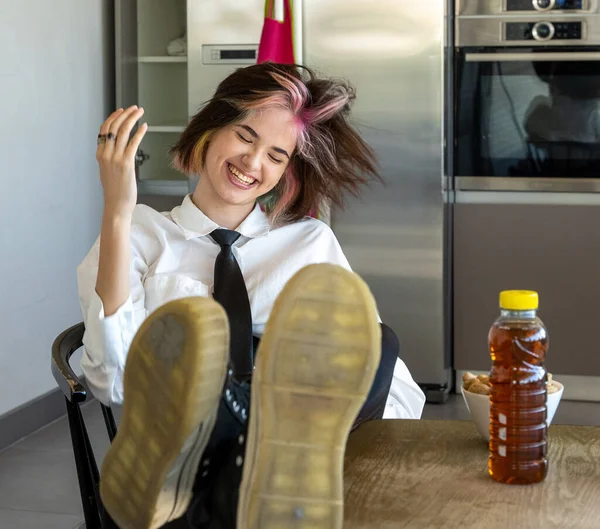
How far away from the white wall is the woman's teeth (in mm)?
1513

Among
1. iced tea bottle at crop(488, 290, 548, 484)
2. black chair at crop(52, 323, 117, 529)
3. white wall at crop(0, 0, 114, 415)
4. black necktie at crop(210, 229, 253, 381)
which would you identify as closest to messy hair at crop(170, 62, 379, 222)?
black necktie at crop(210, 229, 253, 381)

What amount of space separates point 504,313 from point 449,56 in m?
2.54

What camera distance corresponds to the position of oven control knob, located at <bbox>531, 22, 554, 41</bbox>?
10.9 feet

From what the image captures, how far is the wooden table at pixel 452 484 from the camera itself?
0.90 m

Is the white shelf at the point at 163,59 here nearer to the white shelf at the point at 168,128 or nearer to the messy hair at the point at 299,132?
the white shelf at the point at 168,128

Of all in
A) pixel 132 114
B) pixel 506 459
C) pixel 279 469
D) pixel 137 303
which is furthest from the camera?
pixel 137 303

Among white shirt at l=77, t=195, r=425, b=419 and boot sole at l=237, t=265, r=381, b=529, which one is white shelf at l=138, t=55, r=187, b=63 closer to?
white shirt at l=77, t=195, r=425, b=419

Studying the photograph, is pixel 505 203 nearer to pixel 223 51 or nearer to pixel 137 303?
pixel 223 51

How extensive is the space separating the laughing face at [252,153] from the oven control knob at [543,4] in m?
1.89

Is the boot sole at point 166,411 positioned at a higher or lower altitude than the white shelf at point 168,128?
→ lower

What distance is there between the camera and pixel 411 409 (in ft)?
5.40

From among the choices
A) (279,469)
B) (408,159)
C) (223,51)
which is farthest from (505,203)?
(279,469)

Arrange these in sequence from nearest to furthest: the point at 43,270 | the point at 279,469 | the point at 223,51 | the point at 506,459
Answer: the point at 279,469 < the point at 506,459 < the point at 43,270 < the point at 223,51

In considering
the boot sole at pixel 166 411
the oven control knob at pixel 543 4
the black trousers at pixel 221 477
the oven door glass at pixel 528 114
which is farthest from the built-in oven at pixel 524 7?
the boot sole at pixel 166 411
